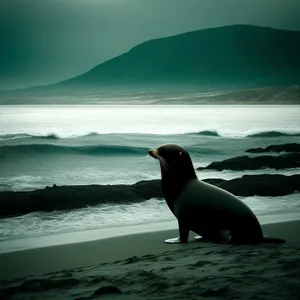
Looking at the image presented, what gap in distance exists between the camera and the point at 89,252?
109 inches

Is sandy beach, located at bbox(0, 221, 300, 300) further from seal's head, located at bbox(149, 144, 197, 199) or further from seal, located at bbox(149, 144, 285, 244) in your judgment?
A: seal's head, located at bbox(149, 144, 197, 199)

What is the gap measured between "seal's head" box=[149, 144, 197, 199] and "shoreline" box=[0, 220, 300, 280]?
0.31m

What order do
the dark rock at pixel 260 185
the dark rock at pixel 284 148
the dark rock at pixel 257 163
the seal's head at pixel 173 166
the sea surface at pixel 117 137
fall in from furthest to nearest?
the dark rock at pixel 284 148, the sea surface at pixel 117 137, the dark rock at pixel 257 163, the dark rock at pixel 260 185, the seal's head at pixel 173 166

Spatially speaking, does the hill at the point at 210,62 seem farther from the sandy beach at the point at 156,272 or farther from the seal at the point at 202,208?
the sandy beach at the point at 156,272

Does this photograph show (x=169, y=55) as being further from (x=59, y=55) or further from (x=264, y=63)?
(x=59, y=55)

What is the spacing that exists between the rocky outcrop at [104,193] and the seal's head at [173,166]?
153 cm

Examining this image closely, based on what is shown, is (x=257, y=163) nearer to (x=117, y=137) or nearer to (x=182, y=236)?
(x=117, y=137)

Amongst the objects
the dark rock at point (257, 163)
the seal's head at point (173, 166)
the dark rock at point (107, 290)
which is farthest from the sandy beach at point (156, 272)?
the dark rock at point (257, 163)

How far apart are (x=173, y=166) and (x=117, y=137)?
5.20 metres

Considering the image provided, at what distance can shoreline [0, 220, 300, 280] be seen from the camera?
244 cm

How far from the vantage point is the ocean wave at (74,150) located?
7703 millimetres

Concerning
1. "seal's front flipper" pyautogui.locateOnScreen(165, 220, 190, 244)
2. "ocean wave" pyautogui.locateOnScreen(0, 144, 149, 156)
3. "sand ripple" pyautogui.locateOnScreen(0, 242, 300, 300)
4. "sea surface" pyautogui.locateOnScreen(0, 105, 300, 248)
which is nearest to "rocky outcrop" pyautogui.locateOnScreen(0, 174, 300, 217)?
"sea surface" pyautogui.locateOnScreen(0, 105, 300, 248)

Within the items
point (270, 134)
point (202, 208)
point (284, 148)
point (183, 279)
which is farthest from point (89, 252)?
point (270, 134)

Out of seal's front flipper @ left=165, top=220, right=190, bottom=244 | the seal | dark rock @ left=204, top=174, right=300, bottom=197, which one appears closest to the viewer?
the seal
